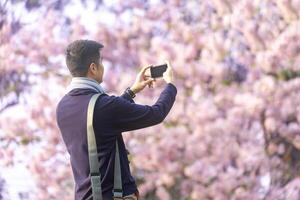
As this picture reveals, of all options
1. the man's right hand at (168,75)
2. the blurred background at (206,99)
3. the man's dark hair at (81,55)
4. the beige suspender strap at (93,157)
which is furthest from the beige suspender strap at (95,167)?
the blurred background at (206,99)

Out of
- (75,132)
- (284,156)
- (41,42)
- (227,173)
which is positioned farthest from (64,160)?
(75,132)

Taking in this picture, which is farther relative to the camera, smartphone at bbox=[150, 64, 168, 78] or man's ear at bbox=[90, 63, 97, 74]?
smartphone at bbox=[150, 64, 168, 78]

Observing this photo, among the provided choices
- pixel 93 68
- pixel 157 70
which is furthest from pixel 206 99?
pixel 93 68

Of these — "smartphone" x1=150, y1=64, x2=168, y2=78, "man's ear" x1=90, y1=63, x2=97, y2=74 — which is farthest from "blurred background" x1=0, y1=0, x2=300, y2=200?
"man's ear" x1=90, y1=63, x2=97, y2=74

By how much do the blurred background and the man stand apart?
5.43ft

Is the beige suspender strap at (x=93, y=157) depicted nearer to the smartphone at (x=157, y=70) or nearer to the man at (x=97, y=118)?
the man at (x=97, y=118)

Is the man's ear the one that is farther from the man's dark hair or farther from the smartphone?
the smartphone

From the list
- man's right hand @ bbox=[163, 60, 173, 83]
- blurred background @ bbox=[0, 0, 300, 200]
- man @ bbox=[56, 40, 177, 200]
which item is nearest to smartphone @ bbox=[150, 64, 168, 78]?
man's right hand @ bbox=[163, 60, 173, 83]

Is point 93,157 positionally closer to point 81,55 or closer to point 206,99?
point 81,55

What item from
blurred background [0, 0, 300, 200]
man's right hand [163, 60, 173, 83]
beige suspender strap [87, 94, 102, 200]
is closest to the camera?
beige suspender strap [87, 94, 102, 200]

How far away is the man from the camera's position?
147cm

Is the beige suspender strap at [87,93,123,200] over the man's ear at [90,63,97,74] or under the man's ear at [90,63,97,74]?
under

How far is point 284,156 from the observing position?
3.28m

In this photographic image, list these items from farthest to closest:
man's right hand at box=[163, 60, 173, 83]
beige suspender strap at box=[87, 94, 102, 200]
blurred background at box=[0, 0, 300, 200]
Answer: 1. blurred background at box=[0, 0, 300, 200]
2. man's right hand at box=[163, 60, 173, 83]
3. beige suspender strap at box=[87, 94, 102, 200]
